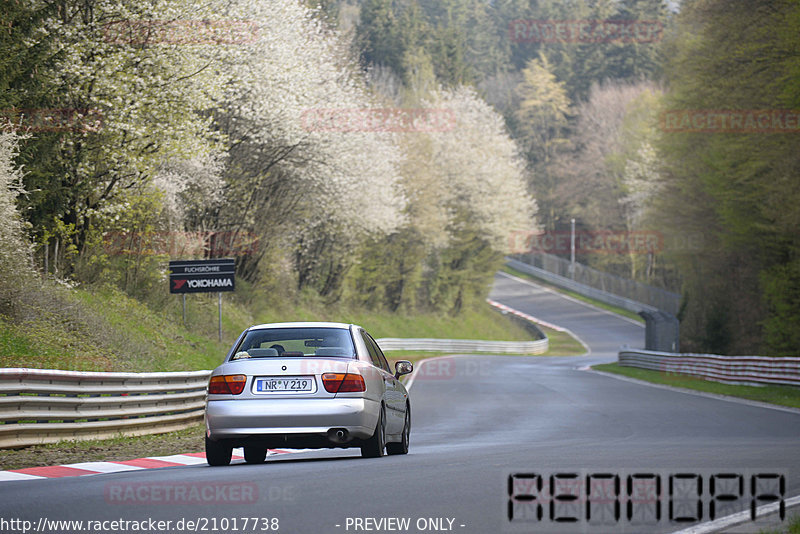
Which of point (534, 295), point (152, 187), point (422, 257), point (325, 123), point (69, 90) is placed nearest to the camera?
point (69, 90)

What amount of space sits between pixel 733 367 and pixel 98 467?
2715cm

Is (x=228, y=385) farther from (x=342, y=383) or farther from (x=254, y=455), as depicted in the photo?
(x=254, y=455)

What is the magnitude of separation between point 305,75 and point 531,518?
2965cm

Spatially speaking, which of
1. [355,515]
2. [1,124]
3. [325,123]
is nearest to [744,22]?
[325,123]

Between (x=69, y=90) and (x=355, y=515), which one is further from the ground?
(x=69, y=90)

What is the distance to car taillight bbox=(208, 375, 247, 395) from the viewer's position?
36.4 ft

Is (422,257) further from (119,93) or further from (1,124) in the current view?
(1,124)

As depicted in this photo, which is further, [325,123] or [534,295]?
[534,295]

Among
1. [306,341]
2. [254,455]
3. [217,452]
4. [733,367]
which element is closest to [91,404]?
[254,455]

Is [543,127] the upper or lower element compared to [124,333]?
upper

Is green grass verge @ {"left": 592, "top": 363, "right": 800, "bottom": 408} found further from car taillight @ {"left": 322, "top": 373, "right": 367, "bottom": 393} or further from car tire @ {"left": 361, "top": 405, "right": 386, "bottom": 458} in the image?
car taillight @ {"left": 322, "top": 373, "right": 367, "bottom": 393}

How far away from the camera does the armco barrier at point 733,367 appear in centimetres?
3077

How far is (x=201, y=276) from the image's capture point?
26.7 m

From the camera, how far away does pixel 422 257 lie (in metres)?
66.7
